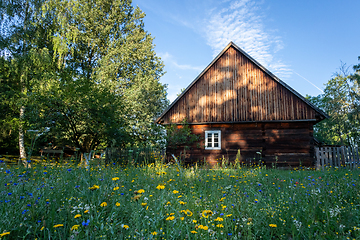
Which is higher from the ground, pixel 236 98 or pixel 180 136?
pixel 236 98

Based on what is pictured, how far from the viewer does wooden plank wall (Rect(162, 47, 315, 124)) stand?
45.2ft

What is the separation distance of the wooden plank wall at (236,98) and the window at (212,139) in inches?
33.6

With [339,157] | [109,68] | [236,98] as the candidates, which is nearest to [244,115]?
[236,98]

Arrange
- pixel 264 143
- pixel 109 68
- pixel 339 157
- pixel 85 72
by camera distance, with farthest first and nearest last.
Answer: pixel 85 72, pixel 109 68, pixel 264 143, pixel 339 157

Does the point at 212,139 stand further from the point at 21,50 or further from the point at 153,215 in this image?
the point at 21,50

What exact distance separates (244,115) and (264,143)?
6.86 ft

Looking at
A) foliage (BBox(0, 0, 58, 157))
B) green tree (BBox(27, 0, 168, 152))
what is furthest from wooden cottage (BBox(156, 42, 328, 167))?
foliage (BBox(0, 0, 58, 157))

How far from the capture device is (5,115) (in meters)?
19.2

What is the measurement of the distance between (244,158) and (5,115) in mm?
19661

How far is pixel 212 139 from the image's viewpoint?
581 inches

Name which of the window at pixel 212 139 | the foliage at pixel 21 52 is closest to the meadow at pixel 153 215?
the window at pixel 212 139

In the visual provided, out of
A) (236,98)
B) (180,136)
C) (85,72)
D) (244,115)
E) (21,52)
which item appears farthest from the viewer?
(85,72)

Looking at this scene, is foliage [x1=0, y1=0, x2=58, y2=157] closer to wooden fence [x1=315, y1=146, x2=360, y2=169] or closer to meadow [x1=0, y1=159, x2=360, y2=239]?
meadow [x1=0, y1=159, x2=360, y2=239]

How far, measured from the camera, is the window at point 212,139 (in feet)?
47.9
